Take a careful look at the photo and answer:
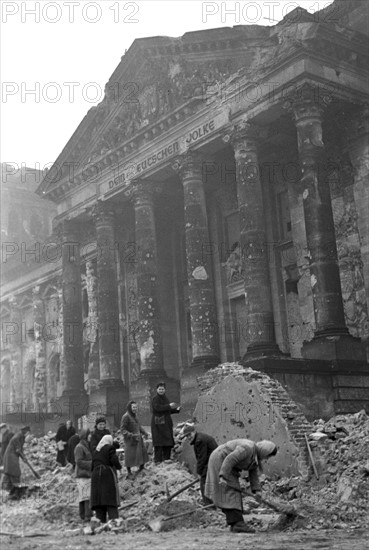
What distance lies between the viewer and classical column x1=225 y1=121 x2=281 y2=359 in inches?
755

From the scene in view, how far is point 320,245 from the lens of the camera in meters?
18.5

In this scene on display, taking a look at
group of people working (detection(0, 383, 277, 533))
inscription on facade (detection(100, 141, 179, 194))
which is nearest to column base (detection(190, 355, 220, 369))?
group of people working (detection(0, 383, 277, 533))

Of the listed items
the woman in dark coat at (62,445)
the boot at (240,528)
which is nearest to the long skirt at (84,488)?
the boot at (240,528)

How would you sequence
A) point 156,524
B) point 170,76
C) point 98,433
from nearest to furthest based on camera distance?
point 156,524
point 98,433
point 170,76

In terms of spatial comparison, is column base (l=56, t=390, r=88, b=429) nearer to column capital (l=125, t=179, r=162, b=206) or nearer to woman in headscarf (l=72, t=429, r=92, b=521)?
column capital (l=125, t=179, r=162, b=206)

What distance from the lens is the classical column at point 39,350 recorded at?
3600cm

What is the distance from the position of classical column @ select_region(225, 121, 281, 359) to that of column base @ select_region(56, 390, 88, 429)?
8863mm

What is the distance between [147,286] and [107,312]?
8.75 ft

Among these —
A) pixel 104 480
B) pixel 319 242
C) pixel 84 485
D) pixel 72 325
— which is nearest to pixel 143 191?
pixel 72 325

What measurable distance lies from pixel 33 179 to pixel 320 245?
3538 cm

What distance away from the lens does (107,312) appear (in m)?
25.4

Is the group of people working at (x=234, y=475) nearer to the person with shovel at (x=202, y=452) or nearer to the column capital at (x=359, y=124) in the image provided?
the person with shovel at (x=202, y=452)

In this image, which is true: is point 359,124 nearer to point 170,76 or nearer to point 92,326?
point 170,76

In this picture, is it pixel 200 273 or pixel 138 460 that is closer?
pixel 138 460
